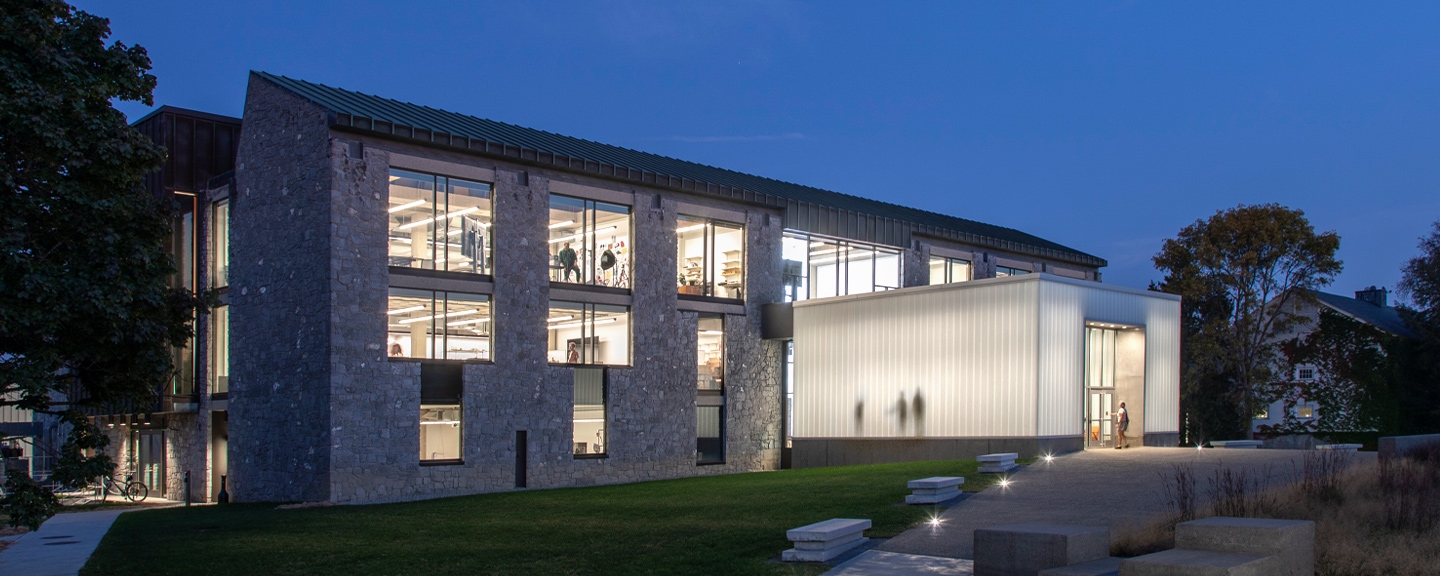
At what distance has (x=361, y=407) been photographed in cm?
2523

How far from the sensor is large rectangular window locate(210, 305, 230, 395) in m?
30.2

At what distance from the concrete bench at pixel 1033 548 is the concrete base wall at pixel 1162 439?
20.5m

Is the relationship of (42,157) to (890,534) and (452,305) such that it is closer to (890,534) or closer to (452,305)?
(890,534)

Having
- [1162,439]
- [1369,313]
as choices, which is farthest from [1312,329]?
[1162,439]

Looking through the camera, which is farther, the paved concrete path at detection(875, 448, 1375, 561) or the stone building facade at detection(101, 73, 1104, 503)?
the stone building facade at detection(101, 73, 1104, 503)

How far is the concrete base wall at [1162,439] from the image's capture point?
30.1 metres

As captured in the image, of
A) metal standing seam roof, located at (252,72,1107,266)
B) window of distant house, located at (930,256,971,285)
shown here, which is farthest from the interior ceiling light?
window of distant house, located at (930,256,971,285)

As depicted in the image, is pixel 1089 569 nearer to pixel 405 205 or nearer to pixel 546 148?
pixel 405 205

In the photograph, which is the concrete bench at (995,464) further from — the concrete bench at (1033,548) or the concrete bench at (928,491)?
the concrete bench at (1033,548)

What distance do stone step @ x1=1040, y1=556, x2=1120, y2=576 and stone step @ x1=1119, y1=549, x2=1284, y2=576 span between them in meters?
0.59

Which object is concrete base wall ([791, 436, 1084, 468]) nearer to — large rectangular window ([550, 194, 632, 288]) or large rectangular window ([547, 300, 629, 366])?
large rectangular window ([547, 300, 629, 366])

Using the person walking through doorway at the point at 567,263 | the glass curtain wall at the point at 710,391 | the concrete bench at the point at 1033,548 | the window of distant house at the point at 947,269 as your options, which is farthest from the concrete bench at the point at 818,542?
the window of distant house at the point at 947,269

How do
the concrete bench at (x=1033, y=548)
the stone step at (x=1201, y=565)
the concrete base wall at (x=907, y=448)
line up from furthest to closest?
the concrete base wall at (x=907, y=448)
the concrete bench at (x=1033, y=548)
the stone step at (x=1201, y=565)

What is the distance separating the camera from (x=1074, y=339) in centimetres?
2719
